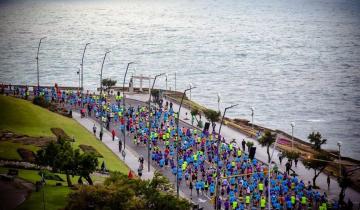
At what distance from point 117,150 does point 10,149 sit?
41.6ft

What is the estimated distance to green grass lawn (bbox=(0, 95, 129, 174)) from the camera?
67.2m

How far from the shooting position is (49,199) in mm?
47125

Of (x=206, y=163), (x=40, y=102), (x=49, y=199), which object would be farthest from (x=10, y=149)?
(x=40, y=102)

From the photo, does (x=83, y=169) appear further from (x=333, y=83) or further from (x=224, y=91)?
(x=333, y=83)

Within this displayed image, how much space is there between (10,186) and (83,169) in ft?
17.8

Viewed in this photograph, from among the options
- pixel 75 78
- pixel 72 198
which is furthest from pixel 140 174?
pixel 75 78

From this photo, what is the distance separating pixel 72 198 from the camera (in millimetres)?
42969

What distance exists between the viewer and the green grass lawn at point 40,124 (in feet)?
221

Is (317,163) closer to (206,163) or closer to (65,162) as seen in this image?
(206,163)

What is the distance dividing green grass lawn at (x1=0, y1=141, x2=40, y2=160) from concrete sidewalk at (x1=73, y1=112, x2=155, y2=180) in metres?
9.30

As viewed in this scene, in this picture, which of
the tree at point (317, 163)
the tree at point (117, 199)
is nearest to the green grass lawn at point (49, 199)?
the tree at point (117, 199)

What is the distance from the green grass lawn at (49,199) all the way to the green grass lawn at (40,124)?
1277cm

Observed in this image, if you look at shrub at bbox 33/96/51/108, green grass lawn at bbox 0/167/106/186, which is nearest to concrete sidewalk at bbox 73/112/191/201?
shrub at bbox 33/96/51/108

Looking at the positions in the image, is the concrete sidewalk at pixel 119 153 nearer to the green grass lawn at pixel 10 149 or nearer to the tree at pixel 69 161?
the tree at pixel 69 161
